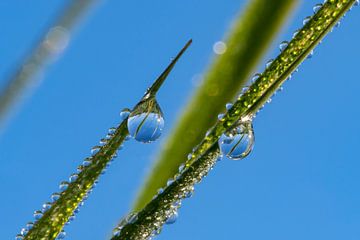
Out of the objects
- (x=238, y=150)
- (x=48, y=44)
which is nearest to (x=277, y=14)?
(x=238, y=150)

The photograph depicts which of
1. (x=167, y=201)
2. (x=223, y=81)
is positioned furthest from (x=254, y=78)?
(x=167, y=201)

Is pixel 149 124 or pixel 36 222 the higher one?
pixel 149 124

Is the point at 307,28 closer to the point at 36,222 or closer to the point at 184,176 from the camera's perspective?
the point at 184,176

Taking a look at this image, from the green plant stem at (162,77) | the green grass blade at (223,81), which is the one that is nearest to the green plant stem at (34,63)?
the green plant stem at (162,77)

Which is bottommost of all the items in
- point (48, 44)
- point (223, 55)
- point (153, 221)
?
point (153, 221)

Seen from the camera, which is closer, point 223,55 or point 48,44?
point 48,44
